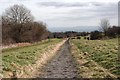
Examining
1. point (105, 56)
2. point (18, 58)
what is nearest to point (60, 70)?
point (18, 58)

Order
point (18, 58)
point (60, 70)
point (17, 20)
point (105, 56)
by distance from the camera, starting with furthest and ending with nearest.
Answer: point (17, 20) < point (105, 56) < point (18, 58) < point (60, 70)

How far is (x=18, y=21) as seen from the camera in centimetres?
8050

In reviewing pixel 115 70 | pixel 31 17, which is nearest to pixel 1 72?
pixel 115 70

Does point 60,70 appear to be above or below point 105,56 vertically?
below

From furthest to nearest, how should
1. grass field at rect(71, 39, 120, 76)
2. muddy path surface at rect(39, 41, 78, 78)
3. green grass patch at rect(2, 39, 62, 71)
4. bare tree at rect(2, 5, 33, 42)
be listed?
bare tree at rect(2, 5, 33, 42) < green grass patch at rect(2, 39, 62, 71) < grass field at rect(71, 39, 120, 76) < muddy path surface at rect(39, 41, 78, 78)

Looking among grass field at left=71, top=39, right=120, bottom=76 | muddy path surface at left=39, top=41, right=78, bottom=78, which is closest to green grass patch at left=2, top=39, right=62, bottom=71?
muddy path surface at left=39, top=41, right=78, bottom=78

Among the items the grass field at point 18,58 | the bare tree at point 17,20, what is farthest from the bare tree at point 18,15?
the grass field at point 18,58

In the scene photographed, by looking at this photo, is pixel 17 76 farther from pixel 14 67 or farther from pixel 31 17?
pixel 31 17

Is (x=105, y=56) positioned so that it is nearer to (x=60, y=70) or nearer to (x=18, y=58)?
(x=60, y=70)

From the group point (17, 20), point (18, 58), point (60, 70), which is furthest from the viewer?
point (17, 20)

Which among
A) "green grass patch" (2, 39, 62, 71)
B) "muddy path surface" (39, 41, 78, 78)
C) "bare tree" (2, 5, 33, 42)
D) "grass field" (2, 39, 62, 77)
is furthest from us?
"bare tree" (2, 5, 33, 42)

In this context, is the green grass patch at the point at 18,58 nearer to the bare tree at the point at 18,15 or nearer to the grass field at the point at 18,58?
the grass field at the point at 18,58

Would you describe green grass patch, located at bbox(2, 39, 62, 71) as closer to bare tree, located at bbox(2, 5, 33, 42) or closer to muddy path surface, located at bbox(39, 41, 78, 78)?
muddy path surface, located at bbox(39, 41, 78, 78)

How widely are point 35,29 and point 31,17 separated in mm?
4198
